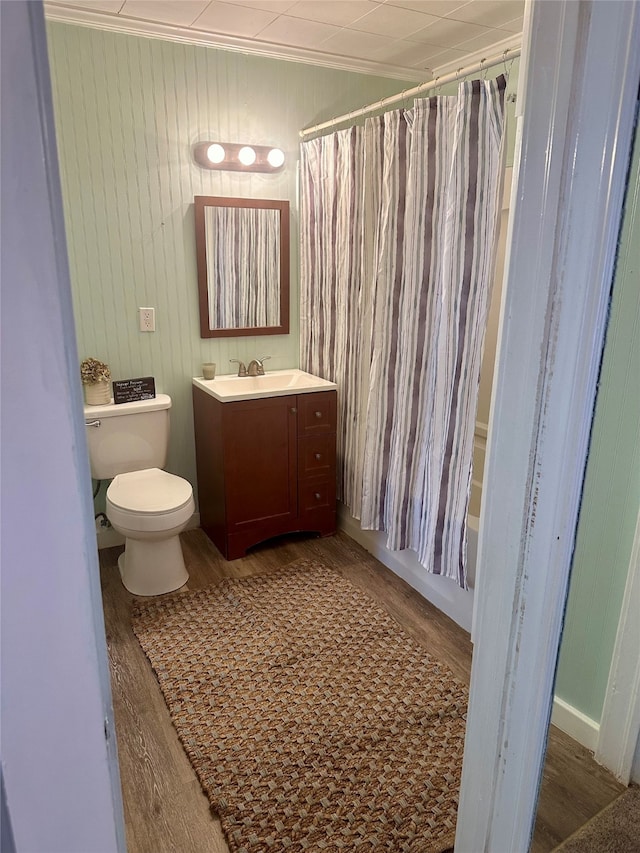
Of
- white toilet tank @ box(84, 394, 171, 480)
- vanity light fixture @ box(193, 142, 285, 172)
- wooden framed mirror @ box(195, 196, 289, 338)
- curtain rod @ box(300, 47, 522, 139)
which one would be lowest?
white toilet tank @ box(84, 394, 171, 480)

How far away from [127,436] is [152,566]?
0.62 m

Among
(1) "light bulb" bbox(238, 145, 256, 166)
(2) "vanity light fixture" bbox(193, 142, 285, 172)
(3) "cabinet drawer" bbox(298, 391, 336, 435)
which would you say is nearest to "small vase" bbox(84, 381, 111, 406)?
(3) "cabinet drawer" bbox(298, 391, 336, 435)

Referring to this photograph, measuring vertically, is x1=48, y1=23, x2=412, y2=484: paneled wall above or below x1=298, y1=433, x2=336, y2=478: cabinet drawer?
above

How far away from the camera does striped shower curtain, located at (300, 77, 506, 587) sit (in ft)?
6.89

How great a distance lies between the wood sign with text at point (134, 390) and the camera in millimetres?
2875

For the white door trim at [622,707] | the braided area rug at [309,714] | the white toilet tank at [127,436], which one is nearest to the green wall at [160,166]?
the white toilet tank at [127,436]

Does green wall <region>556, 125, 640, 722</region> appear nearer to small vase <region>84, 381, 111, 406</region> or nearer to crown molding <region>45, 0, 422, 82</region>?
small vase <region>84, 381, 111, 406</region>

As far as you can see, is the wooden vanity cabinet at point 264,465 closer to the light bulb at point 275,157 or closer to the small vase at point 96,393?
the small vase at point 96,393

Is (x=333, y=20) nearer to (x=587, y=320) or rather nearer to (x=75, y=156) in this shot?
(x=75, y=156)

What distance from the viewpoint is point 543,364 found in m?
0.93

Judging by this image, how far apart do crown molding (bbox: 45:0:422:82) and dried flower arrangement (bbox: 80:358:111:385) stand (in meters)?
1.40

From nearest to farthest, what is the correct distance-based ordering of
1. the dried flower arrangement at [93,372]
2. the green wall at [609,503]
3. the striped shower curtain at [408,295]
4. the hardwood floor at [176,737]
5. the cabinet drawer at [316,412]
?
the green wall at [609,503] → the hardwood floor at [176,737] → the striped shower curtain at [408,295] → the dried flower arrangement at [93,372] → the cabinet drawer at [316,412]

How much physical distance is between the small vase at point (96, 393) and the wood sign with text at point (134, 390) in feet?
0.17

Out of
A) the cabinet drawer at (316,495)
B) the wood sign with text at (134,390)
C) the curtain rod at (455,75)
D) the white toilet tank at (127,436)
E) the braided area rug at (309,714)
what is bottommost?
the braided area rug at (309,714)
